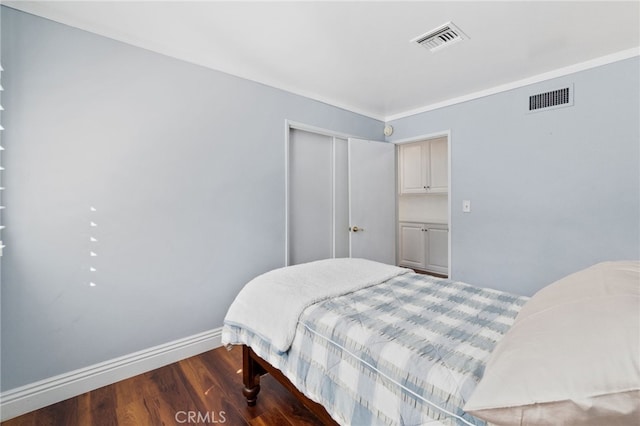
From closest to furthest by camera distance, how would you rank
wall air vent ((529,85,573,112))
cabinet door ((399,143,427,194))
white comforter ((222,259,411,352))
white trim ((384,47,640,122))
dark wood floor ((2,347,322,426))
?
white comforter ((222,259,411,352)) < dark wood floor ((2,347,322,426)) < white trim ((384,47,640,122)) < wall air vent ((529,85,573,112)) < cabinet door ((399,143,427,194))

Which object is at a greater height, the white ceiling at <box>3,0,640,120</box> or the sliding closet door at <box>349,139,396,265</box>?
the white ceiling at <box>3,0,640,120</box>

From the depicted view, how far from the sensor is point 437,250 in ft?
15.2

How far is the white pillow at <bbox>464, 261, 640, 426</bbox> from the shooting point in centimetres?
52

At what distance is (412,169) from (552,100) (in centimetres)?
250

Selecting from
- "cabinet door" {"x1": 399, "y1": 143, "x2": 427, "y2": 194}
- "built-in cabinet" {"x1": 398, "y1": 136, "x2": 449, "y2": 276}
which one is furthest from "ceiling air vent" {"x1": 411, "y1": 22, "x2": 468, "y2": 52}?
"cabinet door" {"x1": 399, "y1": 143, "x2": 427, "y2": 194}

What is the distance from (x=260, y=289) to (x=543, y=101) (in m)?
2.99

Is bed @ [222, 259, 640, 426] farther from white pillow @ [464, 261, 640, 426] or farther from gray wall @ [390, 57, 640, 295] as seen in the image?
gray wall @ [390, 57, 640, 295]

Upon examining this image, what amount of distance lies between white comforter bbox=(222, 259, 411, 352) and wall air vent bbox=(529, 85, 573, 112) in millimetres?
2124

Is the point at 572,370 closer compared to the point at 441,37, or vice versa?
the point at 572,370

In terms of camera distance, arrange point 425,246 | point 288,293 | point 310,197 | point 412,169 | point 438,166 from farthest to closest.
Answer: point 412,169 → point 425,246 → point 438,166 → point 310,197 → point 288,293

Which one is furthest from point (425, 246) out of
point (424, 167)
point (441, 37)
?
point (441, 37)

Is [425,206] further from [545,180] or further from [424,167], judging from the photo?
[545,180]

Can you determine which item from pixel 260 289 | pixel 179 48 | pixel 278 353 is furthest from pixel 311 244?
pixel 179 48

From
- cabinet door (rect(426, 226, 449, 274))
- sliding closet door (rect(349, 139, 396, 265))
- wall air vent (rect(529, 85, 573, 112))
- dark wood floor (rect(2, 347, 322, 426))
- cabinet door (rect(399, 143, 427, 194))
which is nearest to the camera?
dark wood floor (rect(2, 347, 322, 426))
